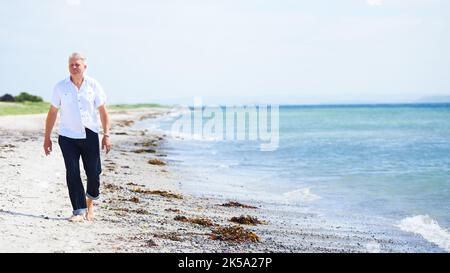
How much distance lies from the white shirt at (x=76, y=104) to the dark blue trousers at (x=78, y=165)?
11 centimetres

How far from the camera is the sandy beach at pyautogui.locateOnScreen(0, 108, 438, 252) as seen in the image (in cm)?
706

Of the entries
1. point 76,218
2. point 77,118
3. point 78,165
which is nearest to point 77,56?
point 77,118

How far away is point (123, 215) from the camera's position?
352 inches

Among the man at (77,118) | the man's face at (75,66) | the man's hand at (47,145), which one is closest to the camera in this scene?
the man's face at (75,66)

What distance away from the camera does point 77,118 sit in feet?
24.3

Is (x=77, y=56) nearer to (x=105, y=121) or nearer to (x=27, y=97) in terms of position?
(x=105, y=121)

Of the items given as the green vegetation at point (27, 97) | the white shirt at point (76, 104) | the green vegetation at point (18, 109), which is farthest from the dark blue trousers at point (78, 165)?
the green vegetation at point (27, 97)

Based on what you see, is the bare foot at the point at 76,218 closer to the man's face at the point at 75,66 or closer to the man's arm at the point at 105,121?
the man's arm at the point at 105,121

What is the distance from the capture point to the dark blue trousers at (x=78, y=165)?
7.52 meters

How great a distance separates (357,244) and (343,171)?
11020 mm

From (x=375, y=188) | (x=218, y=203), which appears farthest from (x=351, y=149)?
(x=218, y=203)

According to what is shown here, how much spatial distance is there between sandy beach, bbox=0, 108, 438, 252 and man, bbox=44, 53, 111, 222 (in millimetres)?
792

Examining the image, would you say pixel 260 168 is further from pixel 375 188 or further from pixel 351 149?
pixel 351 149

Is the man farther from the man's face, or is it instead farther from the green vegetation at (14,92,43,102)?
the green vegetation at (14,92,43,102)
